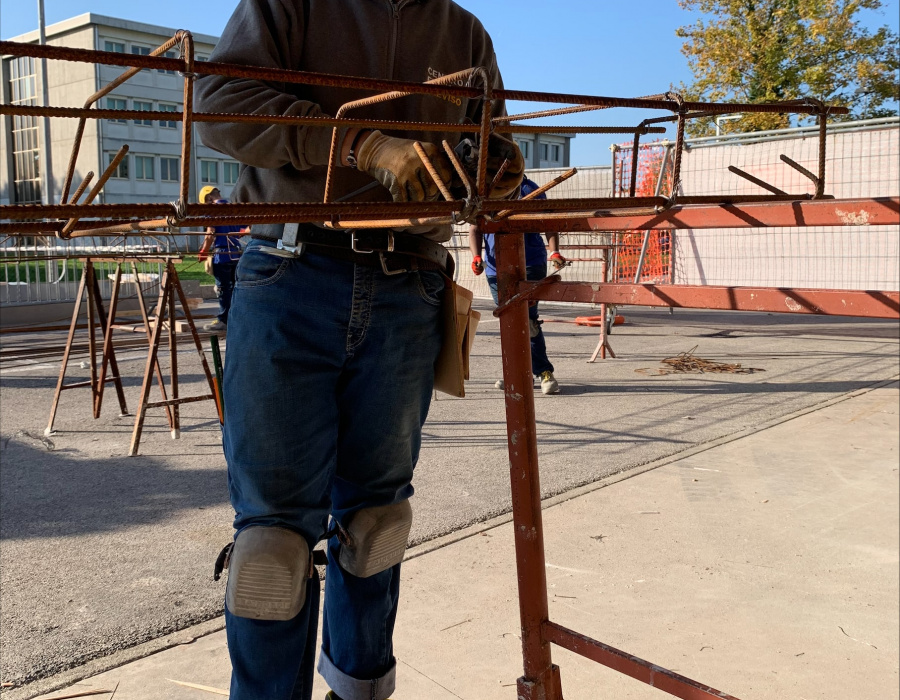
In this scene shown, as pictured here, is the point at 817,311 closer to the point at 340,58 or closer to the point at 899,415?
the point at 340,58

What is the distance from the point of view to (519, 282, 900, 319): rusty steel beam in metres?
1.46

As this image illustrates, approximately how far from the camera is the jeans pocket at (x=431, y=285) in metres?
2.03

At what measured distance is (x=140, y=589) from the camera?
124 inches

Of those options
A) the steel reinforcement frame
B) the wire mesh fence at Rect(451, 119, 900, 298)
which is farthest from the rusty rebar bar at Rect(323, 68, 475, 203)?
the wire mesh fence at Rect(451, 119, 900, 298)

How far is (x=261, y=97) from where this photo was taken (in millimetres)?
1715

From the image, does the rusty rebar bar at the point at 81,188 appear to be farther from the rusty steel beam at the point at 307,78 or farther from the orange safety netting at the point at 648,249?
the orange safety netting at the point at 648,249

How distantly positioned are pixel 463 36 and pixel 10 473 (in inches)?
156

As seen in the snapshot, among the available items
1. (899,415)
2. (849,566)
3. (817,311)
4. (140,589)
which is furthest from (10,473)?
(899,415)

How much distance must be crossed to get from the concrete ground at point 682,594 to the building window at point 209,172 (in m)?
44.0

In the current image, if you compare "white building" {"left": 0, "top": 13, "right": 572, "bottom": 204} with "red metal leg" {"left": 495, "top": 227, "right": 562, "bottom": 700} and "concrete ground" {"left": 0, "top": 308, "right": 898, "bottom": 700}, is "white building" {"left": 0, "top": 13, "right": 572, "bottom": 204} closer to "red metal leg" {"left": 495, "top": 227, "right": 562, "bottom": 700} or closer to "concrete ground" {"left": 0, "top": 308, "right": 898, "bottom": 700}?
"concrete ground" {"left": 0, "top": 308, "right": 898, "bottom": 700}

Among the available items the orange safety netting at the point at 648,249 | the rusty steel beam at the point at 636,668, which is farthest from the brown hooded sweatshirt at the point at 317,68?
the orange safety netting at the point at 648,249

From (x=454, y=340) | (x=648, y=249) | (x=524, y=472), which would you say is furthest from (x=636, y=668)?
(x=648, y=249)

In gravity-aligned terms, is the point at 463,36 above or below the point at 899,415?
above

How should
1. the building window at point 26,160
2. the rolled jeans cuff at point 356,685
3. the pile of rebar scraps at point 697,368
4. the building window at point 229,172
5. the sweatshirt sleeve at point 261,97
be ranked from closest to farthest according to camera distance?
1. the sweatshirt sleeve at point 261,97
2. the rolled jeans cuff at point 356,685
3. the pile of rebar scraps at point 697,368
4. the building window at point 26,160
5. the building window at point 229,172
